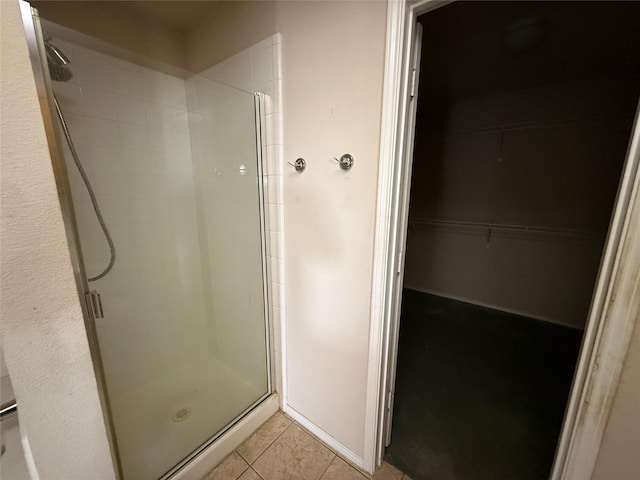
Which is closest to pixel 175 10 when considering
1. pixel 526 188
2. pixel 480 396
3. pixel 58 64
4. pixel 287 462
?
pixel 58 64

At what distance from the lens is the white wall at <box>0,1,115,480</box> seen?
1.70 ft

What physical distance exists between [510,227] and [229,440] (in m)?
3.22

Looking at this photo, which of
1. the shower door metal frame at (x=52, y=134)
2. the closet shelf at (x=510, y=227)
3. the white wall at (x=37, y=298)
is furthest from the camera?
the closet shelf at (x=510, y=227)

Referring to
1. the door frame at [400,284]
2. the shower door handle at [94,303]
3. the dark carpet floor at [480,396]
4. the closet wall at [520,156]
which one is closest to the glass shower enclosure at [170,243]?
the shower door handle at [94,303]

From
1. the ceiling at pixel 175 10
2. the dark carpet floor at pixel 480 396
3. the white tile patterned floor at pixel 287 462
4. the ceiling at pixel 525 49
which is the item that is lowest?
the white tile patterned floor at pixel 287 462

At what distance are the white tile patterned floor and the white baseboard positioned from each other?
0.02m

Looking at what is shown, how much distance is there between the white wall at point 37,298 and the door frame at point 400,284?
0.97 meters

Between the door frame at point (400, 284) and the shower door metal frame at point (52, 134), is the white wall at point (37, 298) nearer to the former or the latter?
the shower door metal frame at point (52, 134)

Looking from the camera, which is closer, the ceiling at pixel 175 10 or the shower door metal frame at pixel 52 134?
the shower door metal frame at pixel 52 134

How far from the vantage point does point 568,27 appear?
1.52m

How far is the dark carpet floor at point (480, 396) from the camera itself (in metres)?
1.29

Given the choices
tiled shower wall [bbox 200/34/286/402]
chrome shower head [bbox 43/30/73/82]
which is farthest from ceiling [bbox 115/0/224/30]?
chrome shower head [bbox 43/30/73/82]

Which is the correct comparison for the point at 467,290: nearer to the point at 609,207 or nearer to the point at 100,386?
the point at 609,207

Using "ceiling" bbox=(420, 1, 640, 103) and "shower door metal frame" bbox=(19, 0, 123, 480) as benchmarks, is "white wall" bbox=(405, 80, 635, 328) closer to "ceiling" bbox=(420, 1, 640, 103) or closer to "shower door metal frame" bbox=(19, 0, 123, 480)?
"ceiling" bbox=(420, 1, 640, 103)
